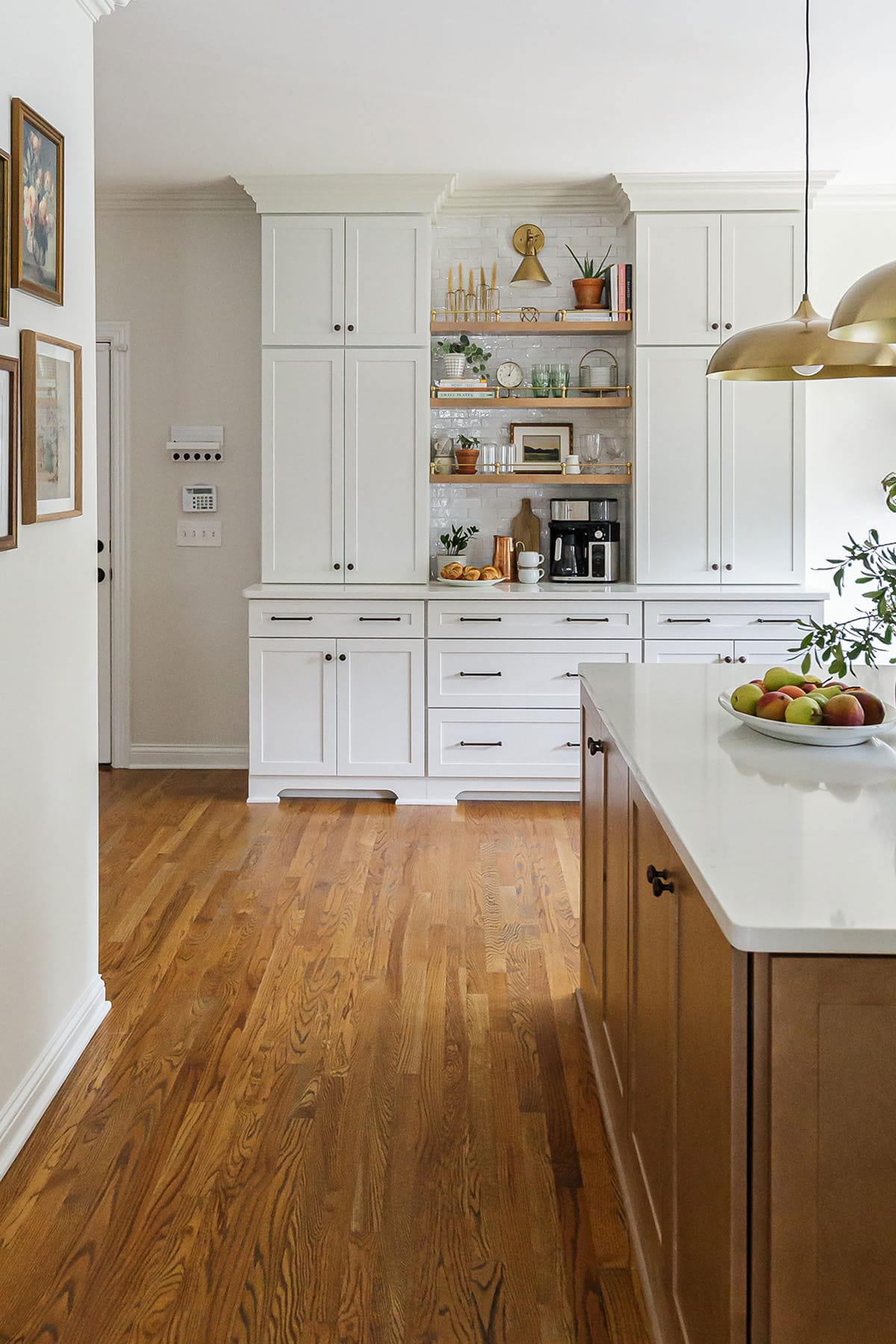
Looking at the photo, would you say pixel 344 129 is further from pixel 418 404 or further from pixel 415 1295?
pixel 415 1295

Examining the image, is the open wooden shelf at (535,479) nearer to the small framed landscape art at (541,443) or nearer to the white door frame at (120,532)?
the small framed landscape art at (541,443)

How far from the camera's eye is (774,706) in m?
2.13

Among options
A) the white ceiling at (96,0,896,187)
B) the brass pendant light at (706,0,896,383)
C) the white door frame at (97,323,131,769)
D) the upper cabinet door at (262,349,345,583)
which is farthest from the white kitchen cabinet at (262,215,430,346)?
the brass pendant light at (706,0,896,383)

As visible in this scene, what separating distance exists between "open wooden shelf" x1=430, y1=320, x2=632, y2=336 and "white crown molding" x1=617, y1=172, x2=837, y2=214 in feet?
1.66

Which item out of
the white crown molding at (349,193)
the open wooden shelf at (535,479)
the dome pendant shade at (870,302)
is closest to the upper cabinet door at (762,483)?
the open wooden shelf at (535,479)

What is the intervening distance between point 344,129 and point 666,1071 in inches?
154

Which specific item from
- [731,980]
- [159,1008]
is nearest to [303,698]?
[159,1008]

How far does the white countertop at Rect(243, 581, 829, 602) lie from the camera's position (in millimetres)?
4977

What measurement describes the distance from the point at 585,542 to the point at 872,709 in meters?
3.42

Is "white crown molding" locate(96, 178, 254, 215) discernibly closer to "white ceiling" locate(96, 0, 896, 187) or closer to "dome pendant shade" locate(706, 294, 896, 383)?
"white ceiling" locate(96, 0, 896, 187)

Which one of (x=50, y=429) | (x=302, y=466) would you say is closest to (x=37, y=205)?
(x=50, y=429)

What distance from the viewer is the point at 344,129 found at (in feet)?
14.5

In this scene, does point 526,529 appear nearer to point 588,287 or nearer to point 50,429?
point 588,287

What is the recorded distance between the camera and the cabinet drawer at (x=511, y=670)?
5.06 m
